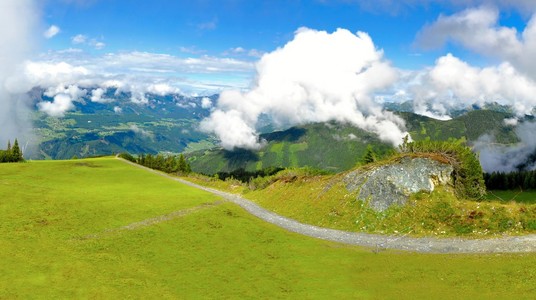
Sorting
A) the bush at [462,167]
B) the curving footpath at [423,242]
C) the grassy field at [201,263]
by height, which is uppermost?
the bush at [462,167]

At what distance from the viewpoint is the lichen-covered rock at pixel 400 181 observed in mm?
40344

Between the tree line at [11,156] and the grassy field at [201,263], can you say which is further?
the tree line at [11,156]

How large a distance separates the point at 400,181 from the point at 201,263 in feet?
82.4

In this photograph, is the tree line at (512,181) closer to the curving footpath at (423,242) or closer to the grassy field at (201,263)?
the curving footpath at (423,242)

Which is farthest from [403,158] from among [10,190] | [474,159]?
[10,190]

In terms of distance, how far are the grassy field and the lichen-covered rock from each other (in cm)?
1040

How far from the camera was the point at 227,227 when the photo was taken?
40438 millimetres

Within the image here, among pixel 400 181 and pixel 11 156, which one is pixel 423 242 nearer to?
pixel 400 181

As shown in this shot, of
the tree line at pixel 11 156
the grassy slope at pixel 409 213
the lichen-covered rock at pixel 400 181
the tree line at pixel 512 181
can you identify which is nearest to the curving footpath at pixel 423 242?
the grassy slope at pixel 409 213

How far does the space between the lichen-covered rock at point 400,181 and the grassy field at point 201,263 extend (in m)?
10.4

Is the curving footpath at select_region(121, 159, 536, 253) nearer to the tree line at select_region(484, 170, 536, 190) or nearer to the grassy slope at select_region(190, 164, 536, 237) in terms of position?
the grassy slope at select_region(190, 164, 536, 237)

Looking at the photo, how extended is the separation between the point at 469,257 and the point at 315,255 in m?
12.2

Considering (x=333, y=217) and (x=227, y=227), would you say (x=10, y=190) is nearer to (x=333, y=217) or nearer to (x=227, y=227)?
(x=227, y=227)

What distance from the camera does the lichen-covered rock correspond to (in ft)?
132
